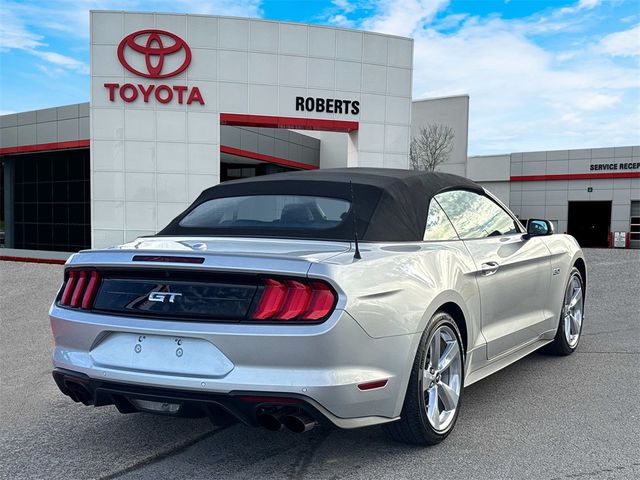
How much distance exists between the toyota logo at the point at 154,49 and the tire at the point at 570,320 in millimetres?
13758

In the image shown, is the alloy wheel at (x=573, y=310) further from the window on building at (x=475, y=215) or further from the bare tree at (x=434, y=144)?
the bare tree at (x=434, y=144)

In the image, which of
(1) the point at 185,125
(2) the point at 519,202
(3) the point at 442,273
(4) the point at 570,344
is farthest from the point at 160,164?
(2) the point at 519,202

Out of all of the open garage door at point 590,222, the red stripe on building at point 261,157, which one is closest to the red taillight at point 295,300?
the red stripe on building at point 261,157

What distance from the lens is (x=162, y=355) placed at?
9.34ft

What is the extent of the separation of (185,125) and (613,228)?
35911 millimetres

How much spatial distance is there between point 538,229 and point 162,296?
324 cm

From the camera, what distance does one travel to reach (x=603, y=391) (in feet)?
14.6

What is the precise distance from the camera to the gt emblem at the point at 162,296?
9.52 ft

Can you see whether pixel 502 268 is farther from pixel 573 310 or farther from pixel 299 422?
pixel 299 422

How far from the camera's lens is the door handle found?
3.92 m

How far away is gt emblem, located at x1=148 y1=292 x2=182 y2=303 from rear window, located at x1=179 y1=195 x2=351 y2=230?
0.99 meters

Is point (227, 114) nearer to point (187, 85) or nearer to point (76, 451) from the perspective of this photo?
point (187, 85)

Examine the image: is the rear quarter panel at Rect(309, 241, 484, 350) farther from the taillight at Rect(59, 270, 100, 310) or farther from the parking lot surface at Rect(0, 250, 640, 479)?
the taillight at Rect(59, 270, 100, 310)

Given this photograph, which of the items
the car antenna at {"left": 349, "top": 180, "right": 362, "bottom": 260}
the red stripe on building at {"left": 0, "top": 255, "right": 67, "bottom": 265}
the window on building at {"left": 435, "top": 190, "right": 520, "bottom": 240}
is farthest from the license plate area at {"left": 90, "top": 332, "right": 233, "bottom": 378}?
the red stripe on building at {"left": 0, "top": 255, "right": 67, "bottom": 265}
